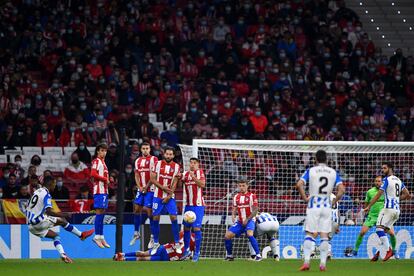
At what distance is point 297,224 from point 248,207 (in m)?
3.03

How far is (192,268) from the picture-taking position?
1784 cm

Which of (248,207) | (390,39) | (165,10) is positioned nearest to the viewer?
(248,207)

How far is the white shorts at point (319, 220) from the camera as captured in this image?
55.6ft

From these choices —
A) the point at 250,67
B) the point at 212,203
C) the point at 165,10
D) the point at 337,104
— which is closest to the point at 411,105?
the point at 337,104

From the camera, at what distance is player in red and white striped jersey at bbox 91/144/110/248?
21.0 metres

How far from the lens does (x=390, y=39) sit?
35906 millimetres

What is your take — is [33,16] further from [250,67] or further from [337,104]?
[337,104]

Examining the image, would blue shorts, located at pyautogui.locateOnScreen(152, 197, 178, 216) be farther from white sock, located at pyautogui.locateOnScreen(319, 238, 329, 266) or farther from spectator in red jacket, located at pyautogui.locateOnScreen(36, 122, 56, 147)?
spectator in red jacket, located at pyautogui.locateOnScreen(36, 122, 56, 147)

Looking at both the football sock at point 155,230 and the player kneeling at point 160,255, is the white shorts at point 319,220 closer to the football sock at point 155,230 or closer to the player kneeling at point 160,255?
the player kneeling at point 160,255

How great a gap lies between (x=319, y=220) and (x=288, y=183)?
24.4 feet

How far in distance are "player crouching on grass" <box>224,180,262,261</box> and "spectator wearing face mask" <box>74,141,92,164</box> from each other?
714 centimetres

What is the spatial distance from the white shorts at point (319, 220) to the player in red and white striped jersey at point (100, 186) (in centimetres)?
531

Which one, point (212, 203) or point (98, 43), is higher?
point (98, 43)

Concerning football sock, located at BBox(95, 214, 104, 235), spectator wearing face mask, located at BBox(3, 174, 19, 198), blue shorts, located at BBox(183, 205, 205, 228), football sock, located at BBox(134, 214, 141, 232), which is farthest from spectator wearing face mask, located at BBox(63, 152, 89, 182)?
blue shorts, located at BBox(183, 205, 205, 228)
